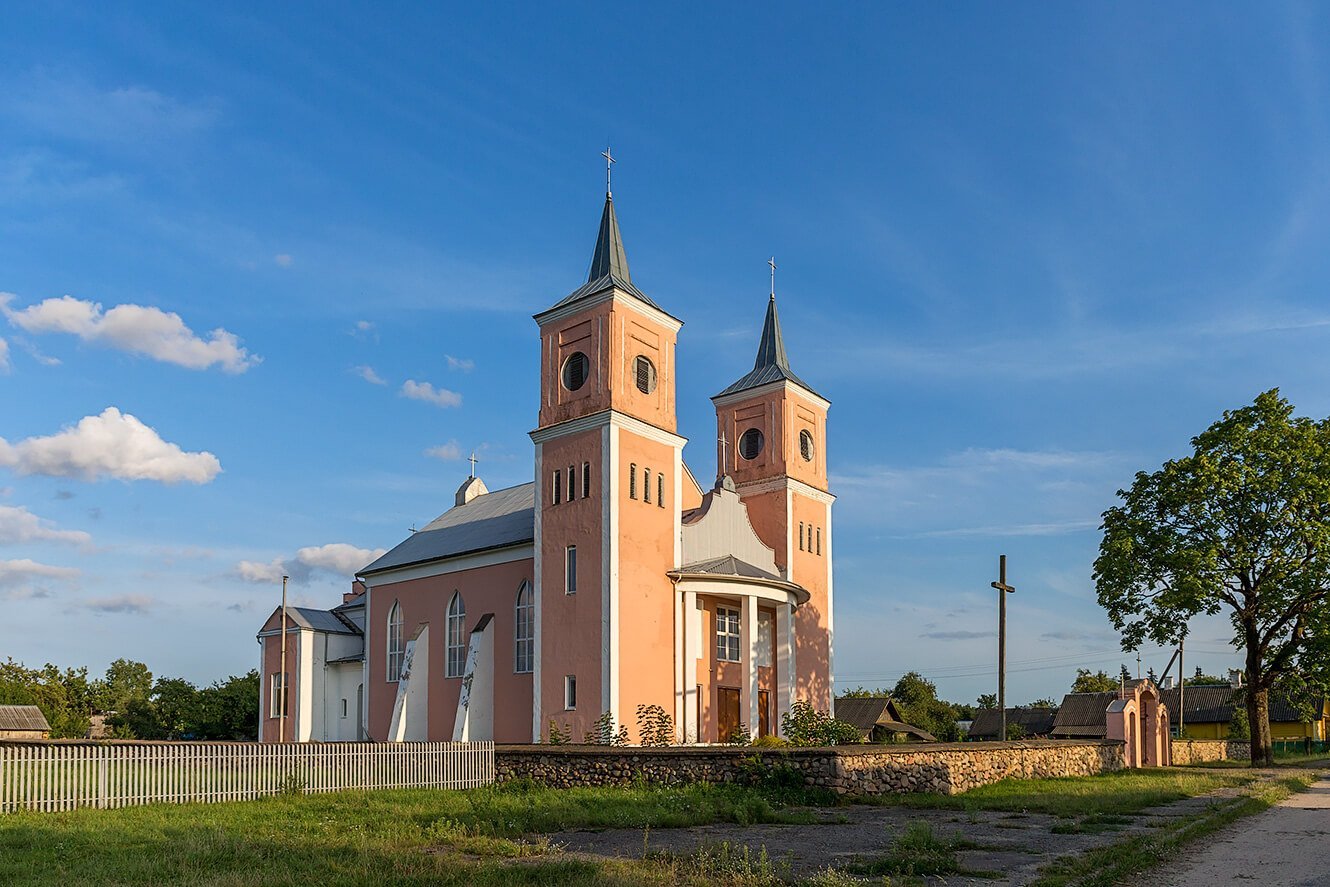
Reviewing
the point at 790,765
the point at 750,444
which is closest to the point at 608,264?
the point at 750,444

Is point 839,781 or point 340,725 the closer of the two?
point 839,781

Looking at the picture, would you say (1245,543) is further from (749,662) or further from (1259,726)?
(749,662)

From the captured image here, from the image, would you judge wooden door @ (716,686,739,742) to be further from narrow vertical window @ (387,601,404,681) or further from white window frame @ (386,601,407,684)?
narrow vertical window @ (387,601,404,681)

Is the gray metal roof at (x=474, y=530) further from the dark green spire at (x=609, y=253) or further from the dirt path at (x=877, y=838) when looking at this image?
the dirt path at (x=877, y=838)

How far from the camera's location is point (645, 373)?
36094 millimetres

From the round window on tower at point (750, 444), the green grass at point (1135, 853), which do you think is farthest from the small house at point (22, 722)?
the green grass at point (1135, 853)

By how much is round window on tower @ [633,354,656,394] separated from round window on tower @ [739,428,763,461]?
851 cm

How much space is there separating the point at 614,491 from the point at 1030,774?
1354 centimetres

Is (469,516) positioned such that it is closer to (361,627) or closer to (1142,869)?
(361,627)

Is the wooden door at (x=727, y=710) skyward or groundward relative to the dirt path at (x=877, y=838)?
groundward

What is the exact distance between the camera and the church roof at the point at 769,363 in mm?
43781

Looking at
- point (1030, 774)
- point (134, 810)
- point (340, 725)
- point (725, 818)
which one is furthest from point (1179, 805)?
point (340, 725)

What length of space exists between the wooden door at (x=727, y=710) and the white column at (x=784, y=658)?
1743mm

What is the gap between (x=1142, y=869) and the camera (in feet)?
43.5
